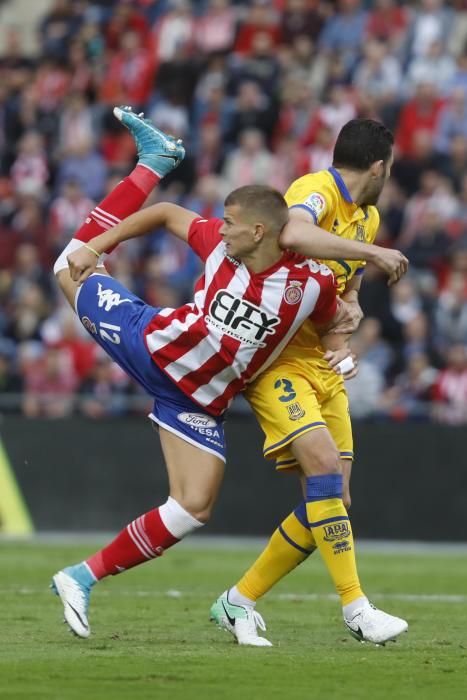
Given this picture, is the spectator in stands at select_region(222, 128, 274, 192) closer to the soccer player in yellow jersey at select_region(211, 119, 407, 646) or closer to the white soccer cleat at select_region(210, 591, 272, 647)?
the soccer player in yellow jersey at select_region(211, 119, 407, 646)

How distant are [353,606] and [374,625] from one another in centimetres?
20

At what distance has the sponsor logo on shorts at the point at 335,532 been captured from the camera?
799 cm

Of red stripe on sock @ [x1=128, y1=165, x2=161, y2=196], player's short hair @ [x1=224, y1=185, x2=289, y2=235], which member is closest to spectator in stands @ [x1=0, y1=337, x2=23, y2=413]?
red stripe on sock @ [x1=128, y1=165, x2=161, y2=196]

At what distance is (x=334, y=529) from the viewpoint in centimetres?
800

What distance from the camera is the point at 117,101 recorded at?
22.0 metres

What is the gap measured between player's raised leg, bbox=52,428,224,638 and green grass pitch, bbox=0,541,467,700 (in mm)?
232

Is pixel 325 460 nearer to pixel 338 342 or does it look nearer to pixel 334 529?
pixel 334 529

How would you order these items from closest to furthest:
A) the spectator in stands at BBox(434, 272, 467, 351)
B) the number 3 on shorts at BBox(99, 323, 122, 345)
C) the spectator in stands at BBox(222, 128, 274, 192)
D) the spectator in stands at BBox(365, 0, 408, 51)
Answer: the number 3 on shorts at BBox(99, 323, 122, 345), the spectator in stands at BBox(434, 272, 467, 351), the spectator in stands at BBox(222, 128, 274, 192), the spectator in stands at BBox(365, 0, 408, 51)

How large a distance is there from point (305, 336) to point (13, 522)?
31.2 feet

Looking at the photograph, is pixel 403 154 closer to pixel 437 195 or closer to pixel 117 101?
pixel 437 195

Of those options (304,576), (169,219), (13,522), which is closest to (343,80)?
(13,522)

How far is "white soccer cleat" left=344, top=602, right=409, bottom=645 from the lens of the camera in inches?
304

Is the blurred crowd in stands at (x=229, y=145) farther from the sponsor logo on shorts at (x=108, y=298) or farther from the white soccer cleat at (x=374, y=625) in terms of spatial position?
the white soccer cleat at (x=374, y=625)

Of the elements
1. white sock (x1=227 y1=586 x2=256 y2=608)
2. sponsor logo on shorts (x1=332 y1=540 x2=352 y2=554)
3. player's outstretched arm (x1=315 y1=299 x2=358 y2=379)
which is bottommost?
white sock (x1=227 y1=586 x2=256 y2=608)
